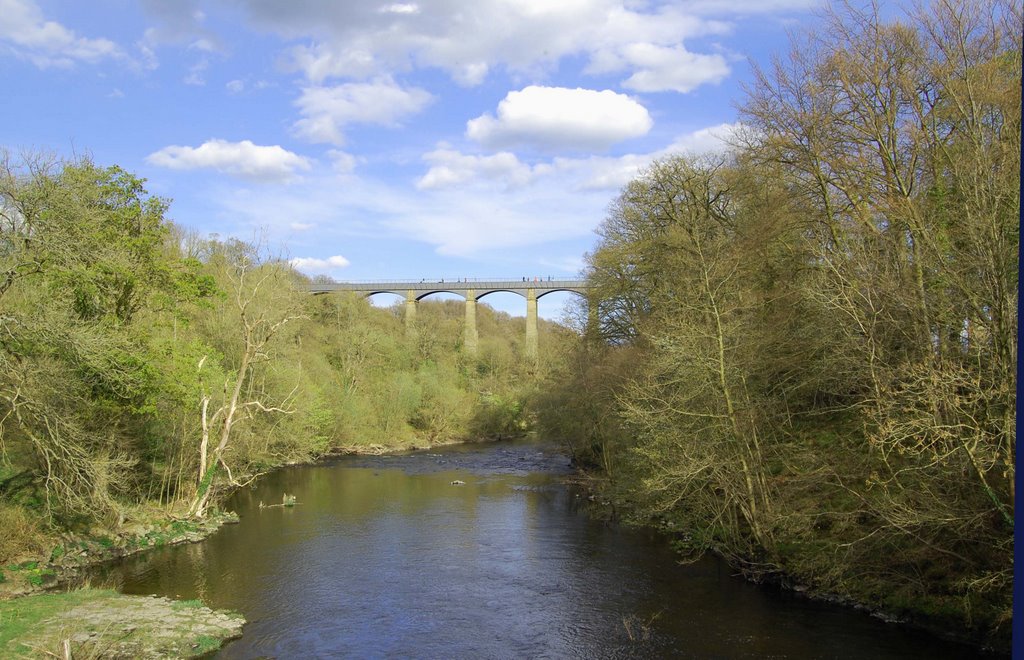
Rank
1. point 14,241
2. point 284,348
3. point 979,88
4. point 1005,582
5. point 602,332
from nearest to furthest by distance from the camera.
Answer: point 1005,582 → point 979,88 → point 14,241 → point 602,332 → point 284,348

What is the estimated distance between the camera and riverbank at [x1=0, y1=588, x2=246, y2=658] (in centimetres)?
1037

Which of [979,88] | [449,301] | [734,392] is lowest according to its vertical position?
[734,392]

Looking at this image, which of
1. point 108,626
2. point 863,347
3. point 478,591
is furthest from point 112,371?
point 863,347

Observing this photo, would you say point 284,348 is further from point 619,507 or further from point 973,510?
point 973,510

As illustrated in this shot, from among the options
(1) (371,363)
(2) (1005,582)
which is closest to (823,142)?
(2) (1005,582)

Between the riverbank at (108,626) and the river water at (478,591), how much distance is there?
57 centimetres

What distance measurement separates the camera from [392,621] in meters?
13.0

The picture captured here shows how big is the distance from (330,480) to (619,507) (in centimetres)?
1219

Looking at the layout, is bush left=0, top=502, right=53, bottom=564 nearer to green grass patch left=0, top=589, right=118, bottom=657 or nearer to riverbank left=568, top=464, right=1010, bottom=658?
green grass patch left=0, top=589, right=118, bottom=657

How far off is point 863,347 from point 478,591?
8.73m

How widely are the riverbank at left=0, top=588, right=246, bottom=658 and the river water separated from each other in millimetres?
569

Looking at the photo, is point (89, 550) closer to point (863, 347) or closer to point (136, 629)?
point (136, 629)

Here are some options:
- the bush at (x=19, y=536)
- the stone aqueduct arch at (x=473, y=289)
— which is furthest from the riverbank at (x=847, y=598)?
the stone aqueduct arch at (x=473, y=289)

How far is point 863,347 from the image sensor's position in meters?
12.5
